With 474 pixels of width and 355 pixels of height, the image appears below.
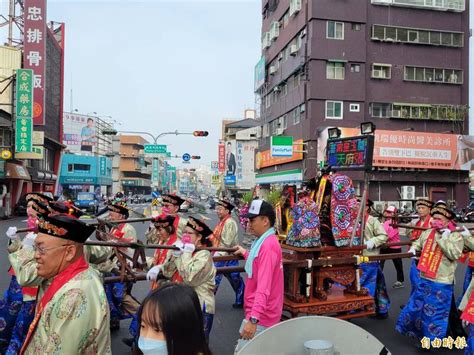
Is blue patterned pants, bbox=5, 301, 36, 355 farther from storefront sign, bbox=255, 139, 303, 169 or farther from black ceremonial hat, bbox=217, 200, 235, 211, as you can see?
storefront sign, bbox=255, 139, 303, 169

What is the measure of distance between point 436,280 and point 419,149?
76.0ft

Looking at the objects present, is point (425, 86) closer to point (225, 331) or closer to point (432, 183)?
point (432, 183)

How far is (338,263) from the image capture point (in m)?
5.24

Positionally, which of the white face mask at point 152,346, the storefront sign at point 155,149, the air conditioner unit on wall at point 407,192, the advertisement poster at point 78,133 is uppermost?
the advertisement poster at point 78,133

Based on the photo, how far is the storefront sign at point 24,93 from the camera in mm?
25312

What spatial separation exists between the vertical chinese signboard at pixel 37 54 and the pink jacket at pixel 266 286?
1124 inches

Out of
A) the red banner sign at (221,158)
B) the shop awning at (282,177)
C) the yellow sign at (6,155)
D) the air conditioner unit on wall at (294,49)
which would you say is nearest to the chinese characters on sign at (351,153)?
the shop awning at (282,177)

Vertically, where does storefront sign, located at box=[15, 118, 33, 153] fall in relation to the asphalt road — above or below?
above

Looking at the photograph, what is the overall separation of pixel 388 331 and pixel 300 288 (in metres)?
1.95

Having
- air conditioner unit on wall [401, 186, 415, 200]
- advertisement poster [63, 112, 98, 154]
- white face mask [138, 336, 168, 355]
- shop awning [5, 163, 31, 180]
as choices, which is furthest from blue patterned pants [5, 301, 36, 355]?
advertisement poster [63, 112, 98, 154]

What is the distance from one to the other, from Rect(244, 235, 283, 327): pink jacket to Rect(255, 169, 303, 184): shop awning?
81.0 feet

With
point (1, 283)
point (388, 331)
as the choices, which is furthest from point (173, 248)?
point (1, 283)

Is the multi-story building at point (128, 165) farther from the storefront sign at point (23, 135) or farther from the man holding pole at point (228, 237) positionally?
the man holding pole at point (228, 237)

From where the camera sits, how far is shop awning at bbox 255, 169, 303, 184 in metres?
29.0
